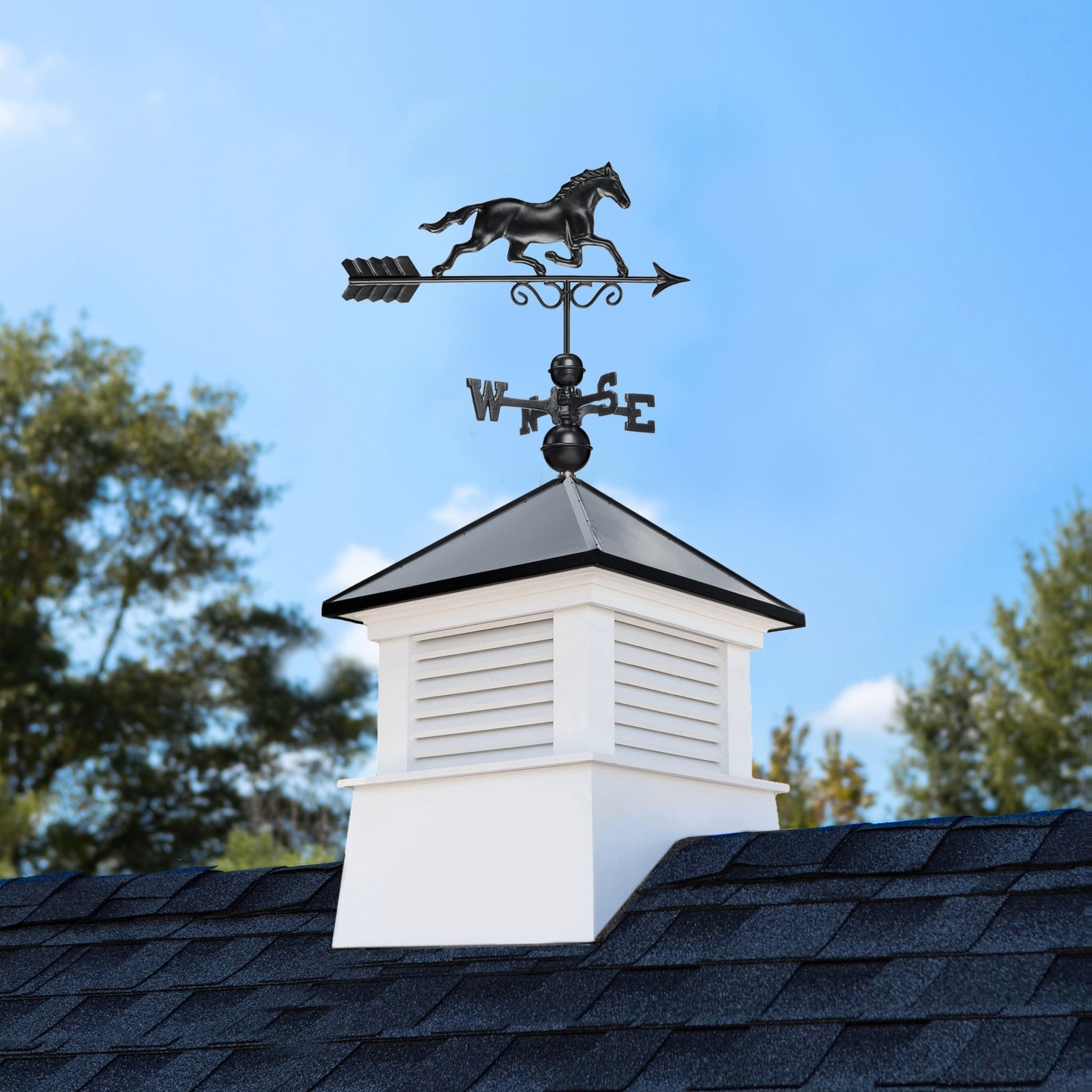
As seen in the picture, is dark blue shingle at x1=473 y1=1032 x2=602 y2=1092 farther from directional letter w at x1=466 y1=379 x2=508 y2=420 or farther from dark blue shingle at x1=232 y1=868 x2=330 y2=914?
directional letter w at x1=466 y1=379 x2=508 y2=420

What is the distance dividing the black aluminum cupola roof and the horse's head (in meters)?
1.05

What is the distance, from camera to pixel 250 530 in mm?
24625

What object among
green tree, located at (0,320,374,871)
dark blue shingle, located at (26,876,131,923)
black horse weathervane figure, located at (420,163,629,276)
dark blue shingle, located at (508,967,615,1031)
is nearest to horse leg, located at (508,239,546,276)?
black horse weathervane figure, located at (420,163,629,276)

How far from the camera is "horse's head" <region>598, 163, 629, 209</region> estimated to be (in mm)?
4910

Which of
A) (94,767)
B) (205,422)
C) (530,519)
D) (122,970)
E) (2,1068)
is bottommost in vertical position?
(2,1068)

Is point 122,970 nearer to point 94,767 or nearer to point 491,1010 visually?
point 491,1010

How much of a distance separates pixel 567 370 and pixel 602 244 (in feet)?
1.61

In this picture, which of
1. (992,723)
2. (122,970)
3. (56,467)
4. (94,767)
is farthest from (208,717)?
(122,970)

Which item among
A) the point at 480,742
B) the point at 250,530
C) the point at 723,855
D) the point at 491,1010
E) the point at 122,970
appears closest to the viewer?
the point at 491,1010

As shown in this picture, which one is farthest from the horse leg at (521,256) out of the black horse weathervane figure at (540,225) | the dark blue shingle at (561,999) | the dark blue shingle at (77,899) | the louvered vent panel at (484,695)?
the dark blue shingle at (77,899)

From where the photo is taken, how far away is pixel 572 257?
4.80 m

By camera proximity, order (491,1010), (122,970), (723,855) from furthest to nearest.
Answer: (122,970), (723,855), (491,1010)

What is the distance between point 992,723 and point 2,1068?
22.3 metres

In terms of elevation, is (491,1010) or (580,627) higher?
(580,627)
